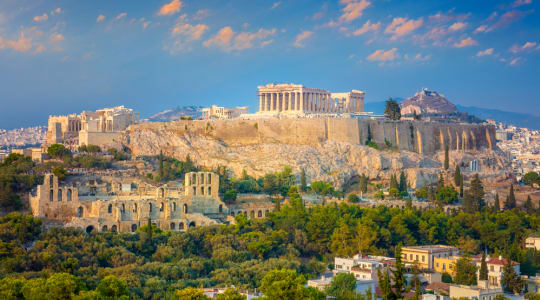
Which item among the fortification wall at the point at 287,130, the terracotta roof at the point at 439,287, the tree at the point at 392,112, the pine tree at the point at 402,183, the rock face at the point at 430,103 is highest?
the rock face at the point at 430,103

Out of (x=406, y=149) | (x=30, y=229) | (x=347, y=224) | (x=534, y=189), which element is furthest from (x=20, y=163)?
(x=534, y=189)

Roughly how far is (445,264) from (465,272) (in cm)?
293

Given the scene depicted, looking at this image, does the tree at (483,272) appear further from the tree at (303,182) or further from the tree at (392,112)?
the tree at (392,112)

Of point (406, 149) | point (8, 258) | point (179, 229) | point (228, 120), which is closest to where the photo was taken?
point (8, 258)

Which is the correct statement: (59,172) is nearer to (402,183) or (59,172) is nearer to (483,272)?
(483,272)

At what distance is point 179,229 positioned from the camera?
46969mm

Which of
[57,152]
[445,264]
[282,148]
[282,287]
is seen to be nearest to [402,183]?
[282,148]

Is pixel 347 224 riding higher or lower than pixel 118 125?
lower

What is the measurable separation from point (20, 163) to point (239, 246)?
1827cm

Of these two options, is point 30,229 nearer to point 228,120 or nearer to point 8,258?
point 8,258

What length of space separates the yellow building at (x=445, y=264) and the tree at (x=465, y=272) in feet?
3.23

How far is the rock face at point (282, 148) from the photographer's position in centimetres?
6372

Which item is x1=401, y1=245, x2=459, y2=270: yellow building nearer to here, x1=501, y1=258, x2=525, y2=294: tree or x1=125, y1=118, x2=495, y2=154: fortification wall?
x1=501, y1=258, x2=525, y2=294: tree

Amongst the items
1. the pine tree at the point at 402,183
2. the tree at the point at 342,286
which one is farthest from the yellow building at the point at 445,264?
the pine tree at the point at 402,183
